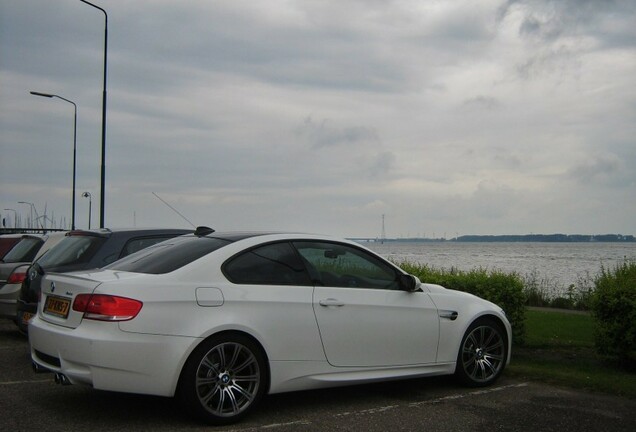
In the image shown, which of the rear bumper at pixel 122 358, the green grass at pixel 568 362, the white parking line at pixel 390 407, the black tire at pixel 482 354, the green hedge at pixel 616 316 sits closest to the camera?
the rear bumper at pixel 122 358

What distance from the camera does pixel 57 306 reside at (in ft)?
→ 20.1

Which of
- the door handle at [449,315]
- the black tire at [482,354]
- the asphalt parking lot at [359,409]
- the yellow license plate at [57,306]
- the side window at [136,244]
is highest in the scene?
the side window at [136,244]

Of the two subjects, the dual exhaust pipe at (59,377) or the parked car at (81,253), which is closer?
the dual exhaust pipe at (59,377)

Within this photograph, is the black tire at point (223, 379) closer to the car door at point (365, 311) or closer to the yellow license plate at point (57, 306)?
the car door at point (365, 311)

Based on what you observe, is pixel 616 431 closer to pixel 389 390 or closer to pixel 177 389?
pixel 389 390

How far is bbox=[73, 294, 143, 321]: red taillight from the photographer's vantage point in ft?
18.4

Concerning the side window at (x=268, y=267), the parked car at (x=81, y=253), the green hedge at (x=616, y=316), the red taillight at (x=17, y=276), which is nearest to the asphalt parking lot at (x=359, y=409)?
the side window at (x=268, y=267)

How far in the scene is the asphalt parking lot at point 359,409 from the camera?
5898 millimetres

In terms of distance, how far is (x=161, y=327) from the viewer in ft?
18.5

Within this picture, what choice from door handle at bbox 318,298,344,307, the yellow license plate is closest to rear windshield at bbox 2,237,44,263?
the yellow license plate

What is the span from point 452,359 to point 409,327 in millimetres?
695

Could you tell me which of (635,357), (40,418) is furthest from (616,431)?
Result: (40,418)

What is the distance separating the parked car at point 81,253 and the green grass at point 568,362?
4.88 metres

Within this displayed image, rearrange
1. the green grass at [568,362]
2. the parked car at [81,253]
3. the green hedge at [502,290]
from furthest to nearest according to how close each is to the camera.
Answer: the green hedge at [502,290], the parked car at [81,253], the green grass at [568,362]
